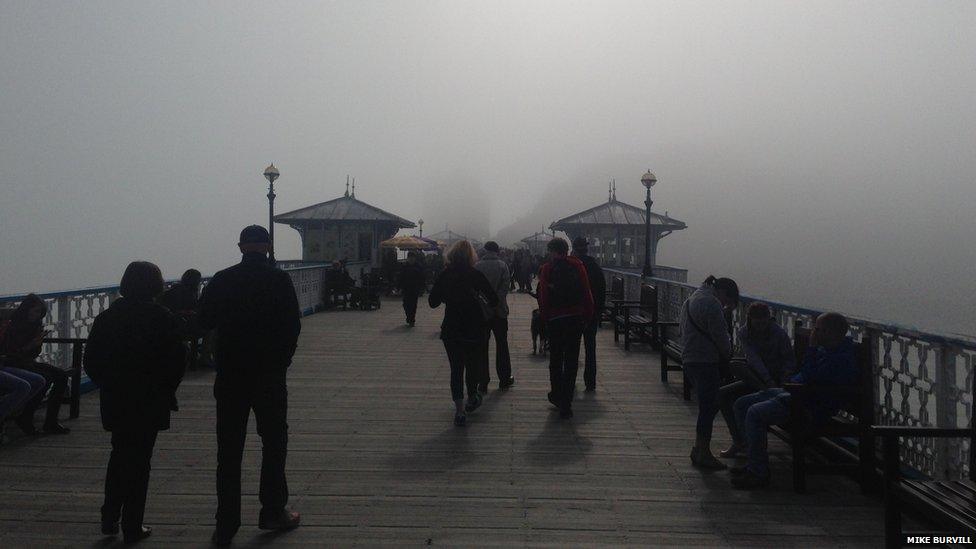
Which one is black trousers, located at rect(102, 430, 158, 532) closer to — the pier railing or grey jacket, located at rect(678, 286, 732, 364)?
grey jacket, located at rect(678, 286, 732, 364)

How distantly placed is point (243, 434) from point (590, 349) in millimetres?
5470

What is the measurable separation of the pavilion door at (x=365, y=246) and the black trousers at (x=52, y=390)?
27468 millimetres

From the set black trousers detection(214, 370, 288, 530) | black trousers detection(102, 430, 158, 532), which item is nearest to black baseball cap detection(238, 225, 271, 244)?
black trousers detection(214, 370, 288, 530)

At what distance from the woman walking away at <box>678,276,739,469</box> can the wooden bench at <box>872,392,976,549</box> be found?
1.95 meters

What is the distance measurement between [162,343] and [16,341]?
10.4ft

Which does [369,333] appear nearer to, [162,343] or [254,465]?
[254,465]

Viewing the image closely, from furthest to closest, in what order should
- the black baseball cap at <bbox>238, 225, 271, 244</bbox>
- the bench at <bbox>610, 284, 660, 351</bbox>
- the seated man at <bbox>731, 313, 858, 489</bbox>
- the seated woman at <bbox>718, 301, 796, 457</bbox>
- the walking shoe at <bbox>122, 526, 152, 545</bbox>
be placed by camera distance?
the bench at <bbox>610, 284, 660, 351</bbox>, the seated woman at <bbox>718, 301, 796, 457</bbox>, the seated man at <bbox>731, 313, 858, 489</bbox>, the black baseball cap at <bbox>238, 225, 271, 244</bbox>, the walking shoe at <bbox>122, 526, 152, 545</bbox>

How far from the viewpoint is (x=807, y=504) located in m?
5.14

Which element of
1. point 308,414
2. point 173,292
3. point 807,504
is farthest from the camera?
point 173,292

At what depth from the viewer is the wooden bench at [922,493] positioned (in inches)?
145

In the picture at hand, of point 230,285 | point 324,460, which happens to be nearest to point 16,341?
point 324,460

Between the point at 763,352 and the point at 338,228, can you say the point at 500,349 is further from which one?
the point at 338,228

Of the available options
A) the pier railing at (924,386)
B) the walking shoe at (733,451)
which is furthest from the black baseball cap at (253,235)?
the pier railing at (924,386)

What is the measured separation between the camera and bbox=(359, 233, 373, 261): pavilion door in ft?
113
